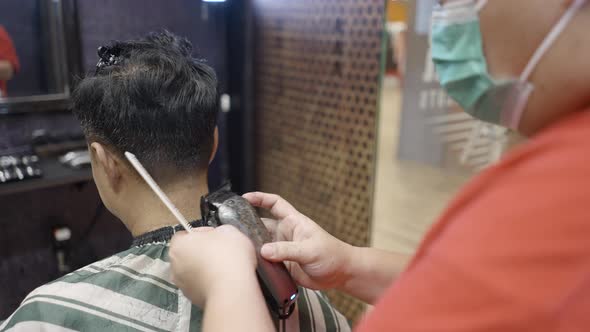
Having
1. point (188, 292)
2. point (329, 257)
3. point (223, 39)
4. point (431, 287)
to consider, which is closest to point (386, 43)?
point (223, 39)

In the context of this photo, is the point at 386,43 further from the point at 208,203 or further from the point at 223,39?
the point at 208,203

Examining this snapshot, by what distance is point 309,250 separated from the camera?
91 cm

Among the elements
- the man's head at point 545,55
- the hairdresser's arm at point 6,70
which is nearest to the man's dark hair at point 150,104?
the man's head at point 545,55

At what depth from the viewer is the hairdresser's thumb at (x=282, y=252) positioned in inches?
32.0

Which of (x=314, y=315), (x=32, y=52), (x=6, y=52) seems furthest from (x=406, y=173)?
(x=314, y=315)

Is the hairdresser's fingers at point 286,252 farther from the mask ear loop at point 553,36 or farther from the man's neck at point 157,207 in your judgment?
the mask ear loop at point 553,36

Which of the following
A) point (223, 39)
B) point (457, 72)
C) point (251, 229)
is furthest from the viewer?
point (223, 39)

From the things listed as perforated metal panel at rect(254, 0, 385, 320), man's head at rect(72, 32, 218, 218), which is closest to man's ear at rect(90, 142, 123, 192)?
man's head at rect(72, 32, 218, 218)

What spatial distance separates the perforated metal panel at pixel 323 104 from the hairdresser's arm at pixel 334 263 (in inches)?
50.4

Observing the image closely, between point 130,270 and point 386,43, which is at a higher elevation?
point 386,43

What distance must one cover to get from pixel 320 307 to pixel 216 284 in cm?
57

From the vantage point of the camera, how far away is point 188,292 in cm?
74

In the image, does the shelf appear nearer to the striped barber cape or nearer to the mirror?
the mirror

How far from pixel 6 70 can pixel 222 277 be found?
2.04 m
